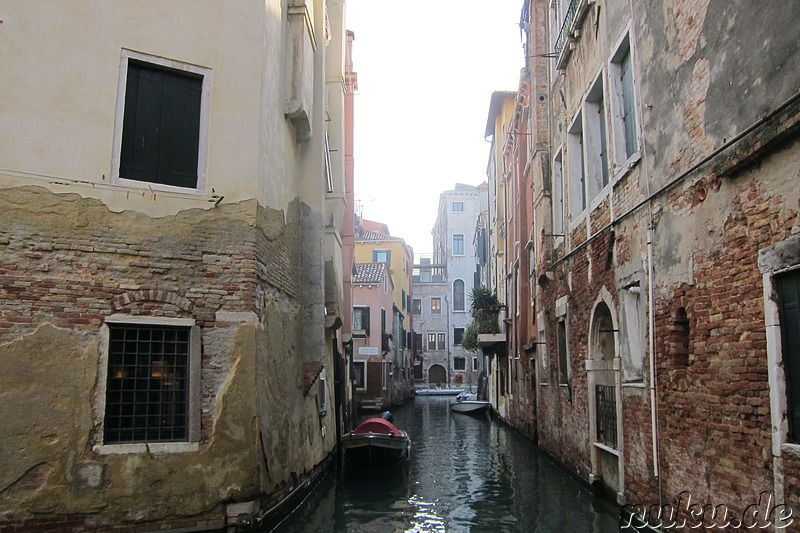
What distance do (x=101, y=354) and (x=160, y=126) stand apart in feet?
8.38

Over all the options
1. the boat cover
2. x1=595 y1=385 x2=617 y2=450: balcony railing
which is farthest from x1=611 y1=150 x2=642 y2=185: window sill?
the boat cover

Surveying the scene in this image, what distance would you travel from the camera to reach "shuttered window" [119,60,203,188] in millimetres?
7332

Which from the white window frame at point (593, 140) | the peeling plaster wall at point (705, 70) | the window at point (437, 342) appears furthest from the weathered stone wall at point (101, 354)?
the window at point (437, 342)

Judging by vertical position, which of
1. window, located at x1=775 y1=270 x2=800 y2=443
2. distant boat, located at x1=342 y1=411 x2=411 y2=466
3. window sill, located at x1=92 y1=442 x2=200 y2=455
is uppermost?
window, located at x1=775 y1=270 x2=800 y2=443

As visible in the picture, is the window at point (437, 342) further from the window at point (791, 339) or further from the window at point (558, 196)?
the window at point (791, 339)

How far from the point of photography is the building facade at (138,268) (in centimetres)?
646

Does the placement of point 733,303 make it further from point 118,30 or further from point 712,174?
point 118,30

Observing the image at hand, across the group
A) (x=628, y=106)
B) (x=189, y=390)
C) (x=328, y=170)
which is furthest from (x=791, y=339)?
(x=328, y=170)

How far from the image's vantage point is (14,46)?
22.2 feet

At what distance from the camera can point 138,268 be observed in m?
7.07

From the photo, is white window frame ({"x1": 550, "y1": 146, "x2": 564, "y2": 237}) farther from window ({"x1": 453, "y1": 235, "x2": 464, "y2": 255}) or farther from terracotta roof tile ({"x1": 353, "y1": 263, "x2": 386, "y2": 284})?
window ({"x1": 453, "y1": 235, "x2": 464, "y2": 255})

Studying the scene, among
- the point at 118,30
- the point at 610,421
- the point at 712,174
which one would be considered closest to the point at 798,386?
the point at 712,174

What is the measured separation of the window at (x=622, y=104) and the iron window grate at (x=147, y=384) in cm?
568

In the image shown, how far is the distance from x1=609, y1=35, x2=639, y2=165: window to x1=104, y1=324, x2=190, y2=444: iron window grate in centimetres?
568
